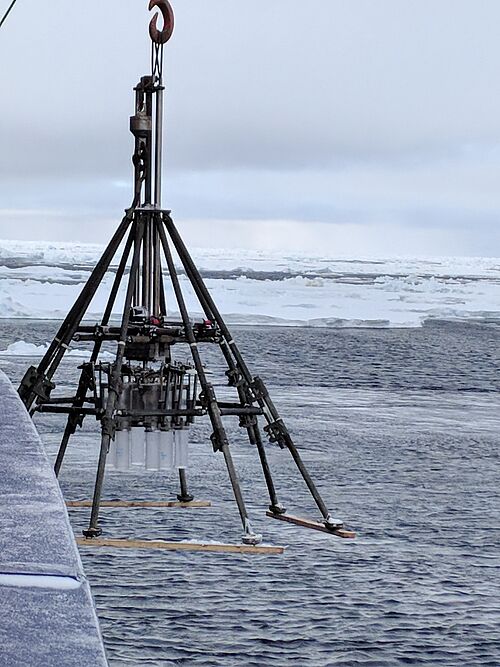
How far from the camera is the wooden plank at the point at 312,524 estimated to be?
10.6m

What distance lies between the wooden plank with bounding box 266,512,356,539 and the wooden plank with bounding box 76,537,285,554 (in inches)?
26.9

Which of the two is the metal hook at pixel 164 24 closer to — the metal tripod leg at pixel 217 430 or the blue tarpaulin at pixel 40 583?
the metal tripod leg at pixel 217 430

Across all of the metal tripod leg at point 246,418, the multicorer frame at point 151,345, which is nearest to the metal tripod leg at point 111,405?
the multicorer frame at point 151,345

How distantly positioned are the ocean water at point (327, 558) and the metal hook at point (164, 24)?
3.82m

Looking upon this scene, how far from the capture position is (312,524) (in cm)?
1071

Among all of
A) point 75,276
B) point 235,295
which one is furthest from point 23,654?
point 75,276

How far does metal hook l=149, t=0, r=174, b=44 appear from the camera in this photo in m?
10.6

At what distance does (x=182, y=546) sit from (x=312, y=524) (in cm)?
120

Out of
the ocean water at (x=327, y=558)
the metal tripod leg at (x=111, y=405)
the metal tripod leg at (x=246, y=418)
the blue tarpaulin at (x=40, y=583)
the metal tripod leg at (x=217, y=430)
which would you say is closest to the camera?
the blue tarpaulin at (x=40, y=583)

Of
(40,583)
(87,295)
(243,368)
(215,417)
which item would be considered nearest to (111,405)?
(215,417)

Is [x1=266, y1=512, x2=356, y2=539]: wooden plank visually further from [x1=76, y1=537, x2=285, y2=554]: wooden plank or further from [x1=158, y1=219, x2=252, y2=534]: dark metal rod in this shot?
[x1=158, y1=219, x2=252, y2=534]: dark metal rod

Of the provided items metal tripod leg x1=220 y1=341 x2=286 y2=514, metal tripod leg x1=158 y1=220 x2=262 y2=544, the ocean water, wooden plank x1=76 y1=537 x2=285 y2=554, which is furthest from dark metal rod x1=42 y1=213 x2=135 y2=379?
the ocean water

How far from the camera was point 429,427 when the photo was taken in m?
19.0

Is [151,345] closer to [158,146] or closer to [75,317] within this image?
[75,317]
